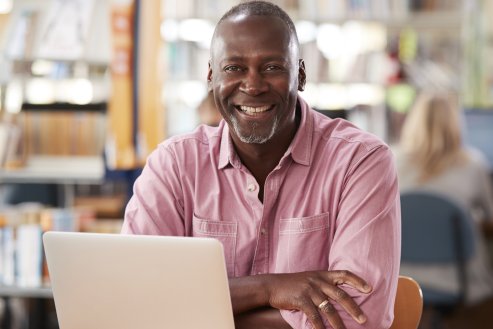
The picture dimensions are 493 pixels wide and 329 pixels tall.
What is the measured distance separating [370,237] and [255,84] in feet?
1.25

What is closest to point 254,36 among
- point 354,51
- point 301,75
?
point 301,75

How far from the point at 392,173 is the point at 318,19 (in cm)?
398

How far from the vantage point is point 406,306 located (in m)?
1.80

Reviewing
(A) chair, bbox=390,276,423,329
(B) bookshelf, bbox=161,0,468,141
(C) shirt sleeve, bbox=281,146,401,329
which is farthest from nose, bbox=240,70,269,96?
(B) bookshelf, bbox=161,0,468,141

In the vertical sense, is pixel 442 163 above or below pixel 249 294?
below

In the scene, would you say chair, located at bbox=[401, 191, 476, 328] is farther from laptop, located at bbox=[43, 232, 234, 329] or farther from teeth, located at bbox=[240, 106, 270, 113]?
laptop, located at bbox=[43, 232, 234, 329]

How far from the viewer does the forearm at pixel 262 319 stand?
1.70 metres

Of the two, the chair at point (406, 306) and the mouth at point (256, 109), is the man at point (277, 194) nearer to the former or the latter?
the mouth at point (256, 109)

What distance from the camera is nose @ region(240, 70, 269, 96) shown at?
1.79m

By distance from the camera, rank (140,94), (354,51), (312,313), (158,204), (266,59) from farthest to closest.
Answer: (354,51) → (140,94) → (158,204) → (266,59) → (312,313)

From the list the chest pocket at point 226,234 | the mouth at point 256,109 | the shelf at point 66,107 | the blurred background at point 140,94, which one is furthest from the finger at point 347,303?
the shelf at point 66,107

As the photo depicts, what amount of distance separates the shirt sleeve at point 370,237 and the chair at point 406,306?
0.09 metres

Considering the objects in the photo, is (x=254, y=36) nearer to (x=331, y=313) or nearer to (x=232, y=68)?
(x=232, y=68)

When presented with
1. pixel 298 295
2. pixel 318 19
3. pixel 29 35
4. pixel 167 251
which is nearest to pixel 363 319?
pixel 298 295
